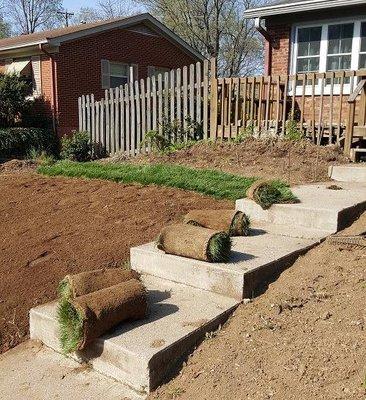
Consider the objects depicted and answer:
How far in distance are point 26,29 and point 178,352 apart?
47971 mm

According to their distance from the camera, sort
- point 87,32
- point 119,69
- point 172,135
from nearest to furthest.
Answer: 1. point 172,135
2. point 87,32
3. point 119,69

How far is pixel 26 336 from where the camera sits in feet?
10.3

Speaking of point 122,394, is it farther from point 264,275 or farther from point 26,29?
point 26,29

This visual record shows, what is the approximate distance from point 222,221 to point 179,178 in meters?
2.57

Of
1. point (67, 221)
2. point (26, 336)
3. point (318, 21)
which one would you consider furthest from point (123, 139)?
point (26, 336)

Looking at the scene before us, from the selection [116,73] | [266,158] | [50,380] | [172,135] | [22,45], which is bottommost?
[50,380]

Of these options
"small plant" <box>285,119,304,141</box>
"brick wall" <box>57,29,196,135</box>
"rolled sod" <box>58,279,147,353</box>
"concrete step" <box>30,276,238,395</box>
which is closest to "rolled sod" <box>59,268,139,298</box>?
"rolled sod" <box>58,279,147,353</box>

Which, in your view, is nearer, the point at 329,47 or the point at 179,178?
the point at 179,178

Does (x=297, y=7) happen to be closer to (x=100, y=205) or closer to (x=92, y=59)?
(x=92, y=59)

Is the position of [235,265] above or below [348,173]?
below

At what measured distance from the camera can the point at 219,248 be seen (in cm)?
319

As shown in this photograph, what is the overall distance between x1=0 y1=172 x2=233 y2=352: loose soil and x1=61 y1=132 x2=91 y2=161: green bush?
5.96 meters

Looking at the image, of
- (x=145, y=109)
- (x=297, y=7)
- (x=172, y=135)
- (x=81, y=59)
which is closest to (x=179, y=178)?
(x=172, y=135)

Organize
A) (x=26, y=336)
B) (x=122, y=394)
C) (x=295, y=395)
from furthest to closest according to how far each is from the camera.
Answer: (x=26, y=336)
(x=122, y=394)
(x=295, y=395)
